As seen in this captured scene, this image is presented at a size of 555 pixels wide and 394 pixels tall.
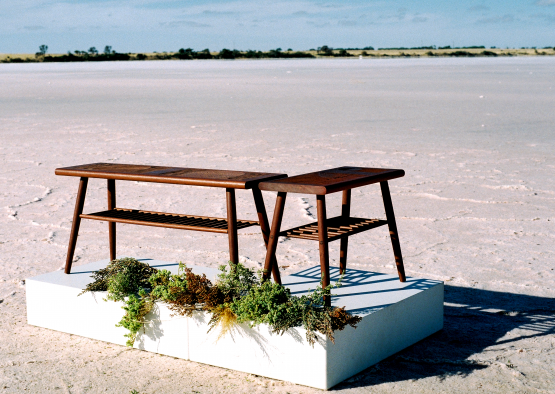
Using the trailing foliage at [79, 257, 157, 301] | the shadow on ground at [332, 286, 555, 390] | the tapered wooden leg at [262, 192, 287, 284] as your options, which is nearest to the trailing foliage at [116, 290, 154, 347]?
the trailing foliage at [79, 257, 157, 301]

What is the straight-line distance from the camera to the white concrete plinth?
11.4 feet

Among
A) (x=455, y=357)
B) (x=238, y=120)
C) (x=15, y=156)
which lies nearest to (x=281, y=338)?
(x=455, y=357)

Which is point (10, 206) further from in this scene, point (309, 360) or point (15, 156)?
point (309, 360)

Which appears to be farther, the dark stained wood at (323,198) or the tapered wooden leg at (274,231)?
the tapered wooden leg at (274,231)

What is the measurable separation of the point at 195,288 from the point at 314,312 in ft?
2.00

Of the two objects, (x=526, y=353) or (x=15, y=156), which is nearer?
(x=526, y=353)

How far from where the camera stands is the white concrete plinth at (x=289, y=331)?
3.46 metres

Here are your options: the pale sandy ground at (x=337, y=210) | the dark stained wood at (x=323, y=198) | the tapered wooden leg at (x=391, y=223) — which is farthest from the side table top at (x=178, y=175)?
the pale sandy ground at (x=337, y=210)

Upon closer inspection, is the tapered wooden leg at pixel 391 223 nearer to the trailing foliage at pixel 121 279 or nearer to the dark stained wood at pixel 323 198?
the dark stained wood at pixel 323 198

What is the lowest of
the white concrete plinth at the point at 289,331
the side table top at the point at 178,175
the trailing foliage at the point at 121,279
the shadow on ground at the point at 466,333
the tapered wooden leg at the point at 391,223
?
the shadow on ground at the point at 466,333

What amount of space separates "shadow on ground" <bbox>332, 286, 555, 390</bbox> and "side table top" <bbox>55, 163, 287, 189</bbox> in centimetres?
104

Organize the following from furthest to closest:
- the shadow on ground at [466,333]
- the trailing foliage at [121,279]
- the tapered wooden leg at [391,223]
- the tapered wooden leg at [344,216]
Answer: the tapered wooden leg at [344,216] → the tapered wooden leg at [391,223] → the trailing foliage at [121,279] → the shadow on ground at [466,333]

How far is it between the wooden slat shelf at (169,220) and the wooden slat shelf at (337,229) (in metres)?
0.31

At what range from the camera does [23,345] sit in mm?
4070
